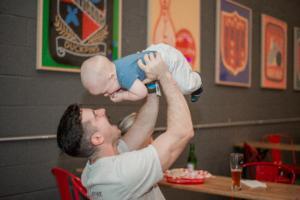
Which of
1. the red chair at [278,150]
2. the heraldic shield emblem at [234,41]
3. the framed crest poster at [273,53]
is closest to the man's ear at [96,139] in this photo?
the heraldic shield emblem at [234,41]

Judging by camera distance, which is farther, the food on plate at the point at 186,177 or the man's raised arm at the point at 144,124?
the food on plate at the point at 186,177

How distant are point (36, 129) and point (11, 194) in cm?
43

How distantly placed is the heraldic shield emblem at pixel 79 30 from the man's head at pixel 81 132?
3.62 ft

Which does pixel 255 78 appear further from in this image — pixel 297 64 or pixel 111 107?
pixel 111 107

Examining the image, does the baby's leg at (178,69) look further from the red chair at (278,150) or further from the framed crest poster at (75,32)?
the red chair at (278,150)

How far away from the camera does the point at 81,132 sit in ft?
5.50

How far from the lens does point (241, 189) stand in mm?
2369

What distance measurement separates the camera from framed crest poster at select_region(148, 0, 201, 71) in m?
3.55

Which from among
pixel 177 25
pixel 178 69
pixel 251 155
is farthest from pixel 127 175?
pixel 251 155

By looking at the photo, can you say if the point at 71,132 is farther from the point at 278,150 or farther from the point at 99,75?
the point at 278,150

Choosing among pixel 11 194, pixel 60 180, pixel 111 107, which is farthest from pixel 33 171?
pixel 111 107

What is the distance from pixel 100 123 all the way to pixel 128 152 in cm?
19

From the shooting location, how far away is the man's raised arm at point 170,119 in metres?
1.61

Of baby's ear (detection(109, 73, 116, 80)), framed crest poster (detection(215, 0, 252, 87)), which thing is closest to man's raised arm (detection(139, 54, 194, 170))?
baby's ear (detection(109, 73, 116, 80))
